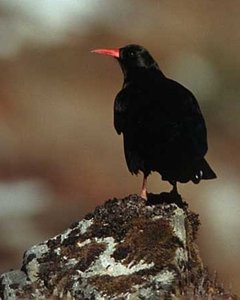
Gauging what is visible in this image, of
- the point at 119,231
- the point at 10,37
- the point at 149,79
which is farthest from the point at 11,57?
the point at 119,231

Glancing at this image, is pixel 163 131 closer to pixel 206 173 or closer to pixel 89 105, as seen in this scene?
pixel 206 173

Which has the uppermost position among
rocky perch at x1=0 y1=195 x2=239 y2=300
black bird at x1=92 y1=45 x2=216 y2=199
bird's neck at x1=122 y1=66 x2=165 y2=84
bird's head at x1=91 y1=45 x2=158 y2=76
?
bird's head at x1=91 y1=45 x2=158 y2=76

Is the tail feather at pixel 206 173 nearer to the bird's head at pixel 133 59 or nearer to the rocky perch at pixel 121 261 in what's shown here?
the rocky perch at pixel 121 261

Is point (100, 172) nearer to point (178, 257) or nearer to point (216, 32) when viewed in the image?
point (216, 32)

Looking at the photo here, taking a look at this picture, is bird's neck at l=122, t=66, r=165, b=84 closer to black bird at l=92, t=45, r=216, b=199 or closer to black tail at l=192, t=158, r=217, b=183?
black bird at l=92, t=45, r=216, b=199

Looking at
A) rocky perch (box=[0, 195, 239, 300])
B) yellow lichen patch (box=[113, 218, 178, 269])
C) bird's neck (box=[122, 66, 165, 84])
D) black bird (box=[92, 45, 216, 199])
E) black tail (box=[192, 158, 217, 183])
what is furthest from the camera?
bird's neck (box=[122, 66, 165, 84])

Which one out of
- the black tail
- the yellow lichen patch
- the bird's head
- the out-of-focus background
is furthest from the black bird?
the out-of-focus background

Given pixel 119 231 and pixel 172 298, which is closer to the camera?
pixel 172 298

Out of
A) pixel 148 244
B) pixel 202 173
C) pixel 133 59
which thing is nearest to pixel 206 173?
pixel 202 173
